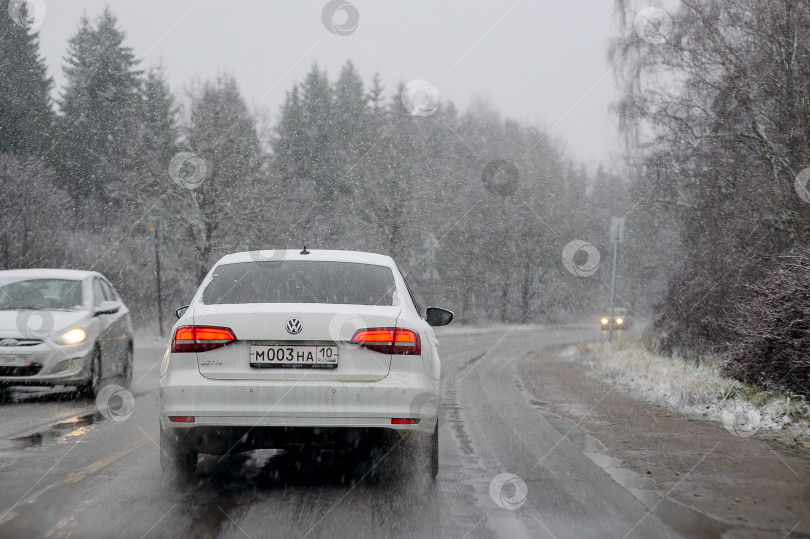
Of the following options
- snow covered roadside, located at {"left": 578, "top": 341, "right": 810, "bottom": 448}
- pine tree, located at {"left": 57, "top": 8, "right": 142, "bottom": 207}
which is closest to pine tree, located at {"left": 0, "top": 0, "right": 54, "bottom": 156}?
pine tree, located at {"left": 57, "top": 8, "right": 142, "bottom": 207}

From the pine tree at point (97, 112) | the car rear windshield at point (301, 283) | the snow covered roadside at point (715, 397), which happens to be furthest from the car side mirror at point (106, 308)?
the pine tree at point (97, 112)

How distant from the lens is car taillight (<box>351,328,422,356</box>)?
514 cm

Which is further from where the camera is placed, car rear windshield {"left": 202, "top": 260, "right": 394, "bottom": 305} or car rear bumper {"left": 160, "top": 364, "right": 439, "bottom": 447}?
car rear windshield {"left": 202, "top": 260, "right": 394, "bottom": 305}

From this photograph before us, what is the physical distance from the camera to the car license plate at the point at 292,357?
5.04 m

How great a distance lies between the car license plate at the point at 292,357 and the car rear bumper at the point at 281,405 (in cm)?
11

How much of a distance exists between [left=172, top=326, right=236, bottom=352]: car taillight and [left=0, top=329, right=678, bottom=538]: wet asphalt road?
905 mm

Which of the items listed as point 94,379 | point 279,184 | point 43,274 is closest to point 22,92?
point 279,184

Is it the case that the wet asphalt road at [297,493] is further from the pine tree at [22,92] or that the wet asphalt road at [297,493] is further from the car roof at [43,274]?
the pine tree at [22,92]

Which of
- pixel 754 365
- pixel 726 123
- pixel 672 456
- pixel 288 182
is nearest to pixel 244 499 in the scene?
pixel 672 456

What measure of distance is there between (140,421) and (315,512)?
4380 millimetres

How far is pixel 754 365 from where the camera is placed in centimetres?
945

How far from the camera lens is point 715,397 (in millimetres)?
10445

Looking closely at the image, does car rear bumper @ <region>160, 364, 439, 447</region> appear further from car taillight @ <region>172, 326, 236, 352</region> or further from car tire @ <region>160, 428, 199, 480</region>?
car tire @ <region>160, 428, 199, 480</region>

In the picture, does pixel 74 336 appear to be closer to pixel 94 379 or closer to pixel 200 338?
pixel 94 379
